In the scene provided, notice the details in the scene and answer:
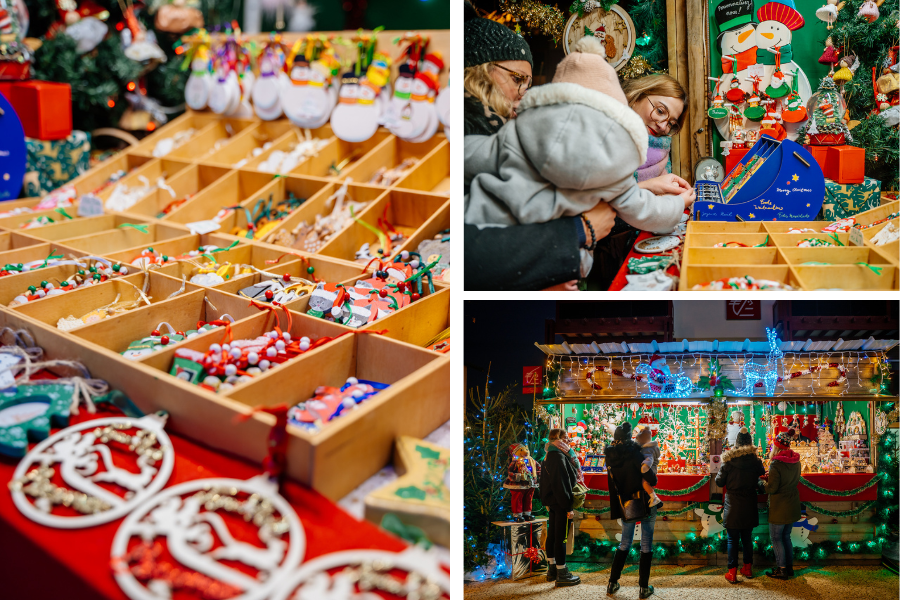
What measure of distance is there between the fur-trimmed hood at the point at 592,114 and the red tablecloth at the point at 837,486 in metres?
0.92

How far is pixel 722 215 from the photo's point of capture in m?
1.29

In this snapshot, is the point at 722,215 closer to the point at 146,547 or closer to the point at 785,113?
the point at 785,113

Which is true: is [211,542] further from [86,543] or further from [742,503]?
[742,503]

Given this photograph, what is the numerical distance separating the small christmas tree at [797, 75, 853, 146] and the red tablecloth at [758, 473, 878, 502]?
81 centimetres

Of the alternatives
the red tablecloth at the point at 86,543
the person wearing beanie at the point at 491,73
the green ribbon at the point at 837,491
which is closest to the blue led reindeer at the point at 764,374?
the green ribbon at the point at 837,491

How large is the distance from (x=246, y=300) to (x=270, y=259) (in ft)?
1.46

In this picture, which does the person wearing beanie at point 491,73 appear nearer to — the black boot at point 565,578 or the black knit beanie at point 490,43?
the black knit beanie at point 490,43

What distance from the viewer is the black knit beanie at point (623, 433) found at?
1.52 metres

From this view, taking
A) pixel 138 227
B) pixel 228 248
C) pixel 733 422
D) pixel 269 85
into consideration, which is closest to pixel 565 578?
pixel 733 422

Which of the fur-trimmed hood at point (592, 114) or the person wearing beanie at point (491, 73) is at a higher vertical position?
the person wearing beanie at point (491, 73)

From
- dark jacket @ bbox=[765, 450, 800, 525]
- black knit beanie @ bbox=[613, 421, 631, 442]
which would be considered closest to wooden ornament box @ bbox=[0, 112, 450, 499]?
black knit beanie @ bbox=[613, 421, 631, 442]

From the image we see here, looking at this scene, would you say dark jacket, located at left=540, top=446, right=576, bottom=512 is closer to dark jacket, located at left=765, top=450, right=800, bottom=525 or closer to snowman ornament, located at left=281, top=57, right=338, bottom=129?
dark jacket, located at left=765, top=450, right=800, bottom=525

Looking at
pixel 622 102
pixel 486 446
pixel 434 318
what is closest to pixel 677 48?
pixel 622 102

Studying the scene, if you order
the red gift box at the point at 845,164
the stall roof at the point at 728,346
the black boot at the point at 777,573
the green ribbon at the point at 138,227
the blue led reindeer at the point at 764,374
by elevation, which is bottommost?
the black boot at the point at 777,573
